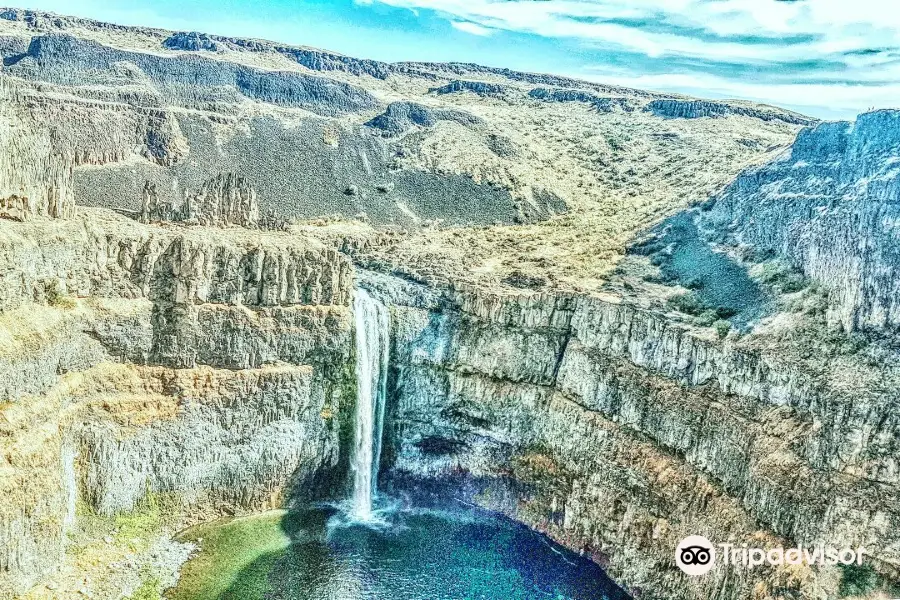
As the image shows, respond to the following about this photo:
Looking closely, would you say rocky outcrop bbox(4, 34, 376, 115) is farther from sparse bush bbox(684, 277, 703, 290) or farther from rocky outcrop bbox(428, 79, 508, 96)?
sparse bush bbox(684, 277, 703, 290)

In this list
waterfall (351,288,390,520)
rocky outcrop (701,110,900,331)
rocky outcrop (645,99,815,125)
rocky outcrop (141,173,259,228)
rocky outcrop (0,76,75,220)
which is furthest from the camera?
rocky outcrop (645,99,815,125)

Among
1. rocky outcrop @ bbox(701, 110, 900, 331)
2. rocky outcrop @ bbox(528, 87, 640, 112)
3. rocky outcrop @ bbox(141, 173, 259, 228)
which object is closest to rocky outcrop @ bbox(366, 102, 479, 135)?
rocky outcrop @ bbox(528, 87, 640, 112)

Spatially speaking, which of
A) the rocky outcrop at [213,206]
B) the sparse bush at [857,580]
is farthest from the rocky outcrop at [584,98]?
the sparse bush at [857,580]

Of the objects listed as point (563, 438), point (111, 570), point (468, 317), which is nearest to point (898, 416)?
point (563, 438)

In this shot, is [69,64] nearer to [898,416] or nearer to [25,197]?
[25,197]

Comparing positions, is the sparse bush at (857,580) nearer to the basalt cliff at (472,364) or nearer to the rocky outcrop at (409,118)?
the basalt cliff at (472,364)

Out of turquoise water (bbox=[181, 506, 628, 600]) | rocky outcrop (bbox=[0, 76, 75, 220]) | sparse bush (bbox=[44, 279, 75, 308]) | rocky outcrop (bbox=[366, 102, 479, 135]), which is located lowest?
turquoise water (bbox=[181, 506, 628, 600])
